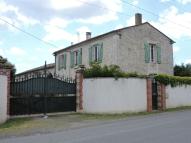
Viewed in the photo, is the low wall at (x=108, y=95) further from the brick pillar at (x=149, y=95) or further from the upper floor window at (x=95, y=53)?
the upper floor window at (x=95, y=53)

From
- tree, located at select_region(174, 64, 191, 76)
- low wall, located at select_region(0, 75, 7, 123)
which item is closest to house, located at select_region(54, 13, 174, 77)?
tree, located at select_region(174, 64, 191, 76)

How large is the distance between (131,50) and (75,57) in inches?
283

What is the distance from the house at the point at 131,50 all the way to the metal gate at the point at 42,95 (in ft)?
Result: 29.4

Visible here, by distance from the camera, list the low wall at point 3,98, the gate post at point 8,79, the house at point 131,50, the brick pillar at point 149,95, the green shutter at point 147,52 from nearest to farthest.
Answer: the low wall at point 3,98 → the gate post at point 8,79 → the brick pillar at point 149,95 → the house at point 131,50 → the green shutter at point 147,52

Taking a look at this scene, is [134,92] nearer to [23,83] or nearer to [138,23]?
[23,83]

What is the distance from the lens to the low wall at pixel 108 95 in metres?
20.4

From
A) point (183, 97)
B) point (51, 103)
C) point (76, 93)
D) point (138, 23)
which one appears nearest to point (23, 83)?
point (51, 103)

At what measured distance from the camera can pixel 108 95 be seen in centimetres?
2042

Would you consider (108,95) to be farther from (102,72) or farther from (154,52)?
(154,52)

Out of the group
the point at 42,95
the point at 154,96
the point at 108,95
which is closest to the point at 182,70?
the point at 154,96

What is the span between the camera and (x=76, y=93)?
20906mm

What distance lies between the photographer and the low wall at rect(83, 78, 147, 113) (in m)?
20.4

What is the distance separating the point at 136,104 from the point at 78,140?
1149cm

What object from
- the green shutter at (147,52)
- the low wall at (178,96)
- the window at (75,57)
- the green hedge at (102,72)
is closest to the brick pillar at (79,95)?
the green hedge at (102,72)
